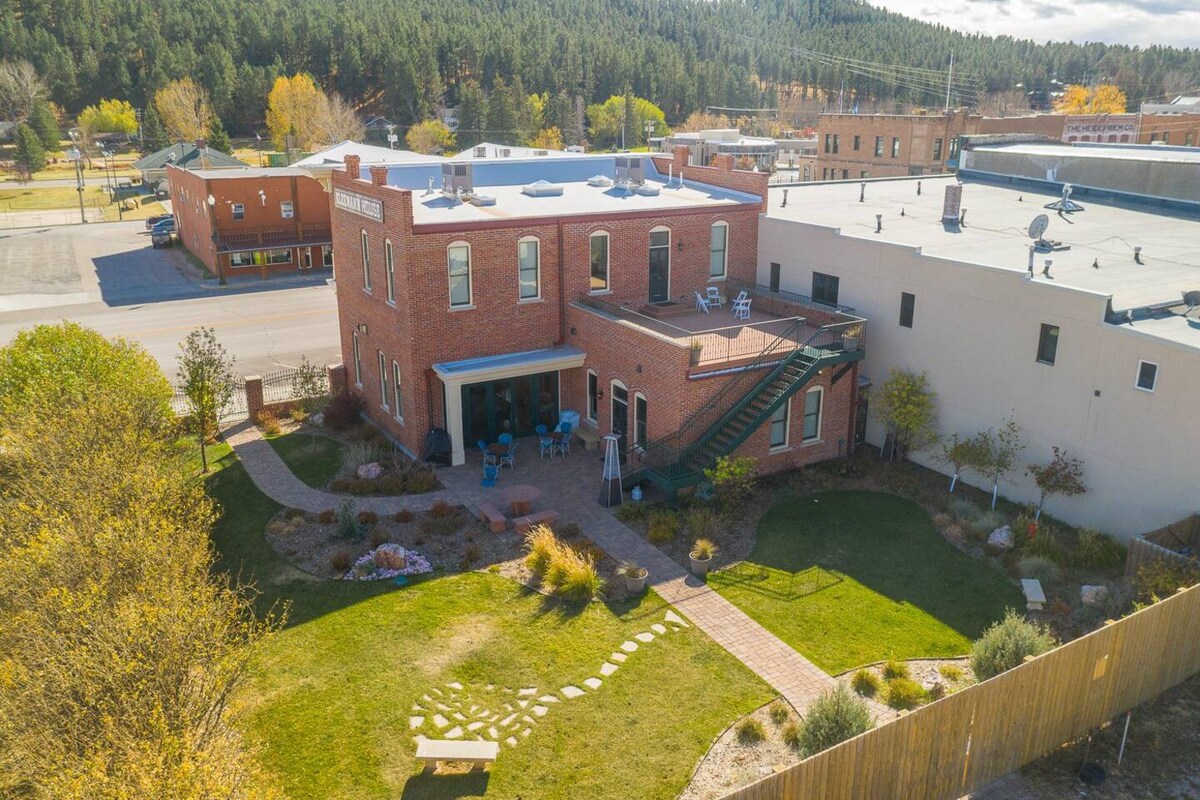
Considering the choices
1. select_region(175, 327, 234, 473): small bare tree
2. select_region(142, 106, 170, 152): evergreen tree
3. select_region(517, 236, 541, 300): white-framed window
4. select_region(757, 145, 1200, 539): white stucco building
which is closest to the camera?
select_region(757, 145, 1200, 539): white stucco building

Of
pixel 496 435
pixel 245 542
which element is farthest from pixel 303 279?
pixel 245 542

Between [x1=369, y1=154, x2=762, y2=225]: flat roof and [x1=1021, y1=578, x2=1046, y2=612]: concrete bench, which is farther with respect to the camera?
[x1=369, y1=154, x2=762, y2=225]: flat roof

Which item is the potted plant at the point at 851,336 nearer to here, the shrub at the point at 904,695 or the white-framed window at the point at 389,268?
the shrub at the point at 904,695

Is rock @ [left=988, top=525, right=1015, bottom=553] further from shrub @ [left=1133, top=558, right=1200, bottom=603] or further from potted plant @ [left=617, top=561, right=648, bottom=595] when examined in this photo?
potted plant @ [left=617, top=561, right=648, bottom=595]

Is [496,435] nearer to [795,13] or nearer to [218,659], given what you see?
[218,659]

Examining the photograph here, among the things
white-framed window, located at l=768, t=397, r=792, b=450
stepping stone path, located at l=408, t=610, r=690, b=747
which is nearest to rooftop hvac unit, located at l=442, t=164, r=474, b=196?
white-framed window, located at l=768, t=397, r=792, b=450

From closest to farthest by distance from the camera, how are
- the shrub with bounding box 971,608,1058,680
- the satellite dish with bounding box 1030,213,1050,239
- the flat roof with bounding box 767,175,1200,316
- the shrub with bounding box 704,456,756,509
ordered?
the shrub with bounding box 971,608,1058,680 < the shrub with bounding box 704,456,756,509 < the flat roof with bounding box 767,175,1200,316 < the satellite dish with bounding box 1030,213,1050,239

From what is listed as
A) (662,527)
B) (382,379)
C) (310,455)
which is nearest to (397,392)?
(382,379)
